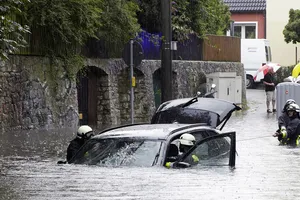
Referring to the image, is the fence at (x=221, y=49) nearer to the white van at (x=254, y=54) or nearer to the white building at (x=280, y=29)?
the white van at (x=254, y=54)

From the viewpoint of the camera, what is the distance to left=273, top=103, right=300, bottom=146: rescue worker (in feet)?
A: 65.1

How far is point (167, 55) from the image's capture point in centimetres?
2284

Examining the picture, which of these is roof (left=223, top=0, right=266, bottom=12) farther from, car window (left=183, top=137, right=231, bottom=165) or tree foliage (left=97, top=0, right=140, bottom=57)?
car window (left=183, top=137, right=231, bottom=165)

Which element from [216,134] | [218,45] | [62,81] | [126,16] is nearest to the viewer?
[216,134]

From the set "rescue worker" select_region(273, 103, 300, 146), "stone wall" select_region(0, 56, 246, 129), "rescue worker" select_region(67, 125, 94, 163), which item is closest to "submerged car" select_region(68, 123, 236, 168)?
"rescue worker" select_region(67, 125, 94, 163)

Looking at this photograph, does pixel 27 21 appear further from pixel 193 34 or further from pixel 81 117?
pixel 193 34

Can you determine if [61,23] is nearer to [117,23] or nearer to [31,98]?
[31,98]

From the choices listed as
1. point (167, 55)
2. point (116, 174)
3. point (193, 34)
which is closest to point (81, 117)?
point (167, 55)

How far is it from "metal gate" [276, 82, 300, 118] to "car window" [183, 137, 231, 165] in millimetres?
15294

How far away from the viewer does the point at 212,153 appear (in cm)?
1317

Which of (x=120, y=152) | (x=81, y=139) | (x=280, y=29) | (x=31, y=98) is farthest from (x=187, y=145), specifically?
(x=280, y=29)

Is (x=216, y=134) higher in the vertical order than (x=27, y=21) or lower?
lower

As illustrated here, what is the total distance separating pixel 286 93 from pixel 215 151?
15947 millimetres

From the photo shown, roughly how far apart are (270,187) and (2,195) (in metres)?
3.40
